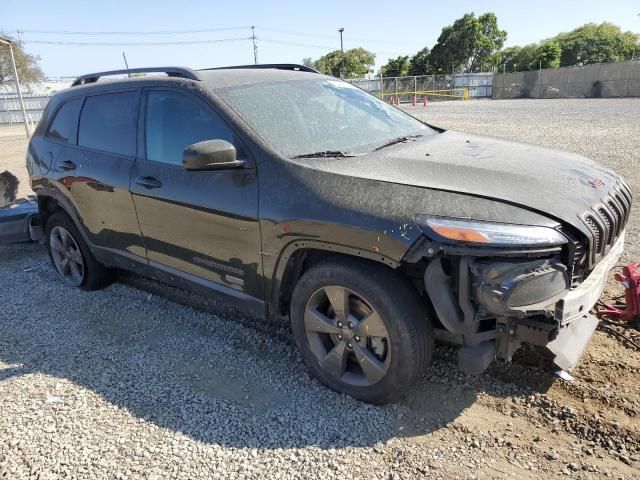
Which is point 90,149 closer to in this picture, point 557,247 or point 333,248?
point 333,248

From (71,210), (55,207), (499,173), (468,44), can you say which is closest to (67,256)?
(55,207)

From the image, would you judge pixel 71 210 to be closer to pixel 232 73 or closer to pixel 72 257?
pixel 72 257

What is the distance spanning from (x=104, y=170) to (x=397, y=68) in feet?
229

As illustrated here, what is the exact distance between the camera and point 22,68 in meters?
44.9

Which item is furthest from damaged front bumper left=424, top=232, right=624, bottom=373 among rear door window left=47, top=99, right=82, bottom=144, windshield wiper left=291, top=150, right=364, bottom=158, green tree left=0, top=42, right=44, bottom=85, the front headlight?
green tree left=0, top=42, right=44, bottom=85

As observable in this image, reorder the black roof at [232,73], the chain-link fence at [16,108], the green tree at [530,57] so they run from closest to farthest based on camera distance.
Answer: the black roof at [232,73]
the chain-link fence at [16,108]
the green tree at [530,57]

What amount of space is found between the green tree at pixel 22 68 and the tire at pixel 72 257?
47346mm

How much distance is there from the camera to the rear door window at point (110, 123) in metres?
3.95

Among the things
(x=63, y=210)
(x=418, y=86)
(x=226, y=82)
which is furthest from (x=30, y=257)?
(x=418, y=86)

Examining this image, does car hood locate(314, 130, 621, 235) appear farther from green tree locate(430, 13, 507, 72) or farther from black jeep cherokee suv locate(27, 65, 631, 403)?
green tree locate(430, 13, 507, 72)

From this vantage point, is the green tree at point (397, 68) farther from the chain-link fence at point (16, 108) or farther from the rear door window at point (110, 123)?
the rear door window at point (110, 123)

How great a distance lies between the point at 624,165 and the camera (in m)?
8.69

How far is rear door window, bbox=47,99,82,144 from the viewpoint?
4523 millimetres

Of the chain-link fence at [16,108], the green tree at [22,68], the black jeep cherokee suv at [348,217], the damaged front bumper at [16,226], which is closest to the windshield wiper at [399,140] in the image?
the black jeep cherokee suv at [348,217]
